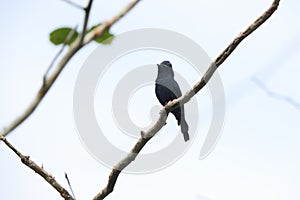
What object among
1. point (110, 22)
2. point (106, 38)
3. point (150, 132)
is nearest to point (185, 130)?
point (150, 132)

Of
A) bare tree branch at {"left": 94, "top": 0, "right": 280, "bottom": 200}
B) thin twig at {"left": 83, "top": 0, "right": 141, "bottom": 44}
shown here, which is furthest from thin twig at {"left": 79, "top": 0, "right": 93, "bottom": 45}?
bare tree branch at {"left": 94, "top": 0, "right": 280, "bottom": 200}

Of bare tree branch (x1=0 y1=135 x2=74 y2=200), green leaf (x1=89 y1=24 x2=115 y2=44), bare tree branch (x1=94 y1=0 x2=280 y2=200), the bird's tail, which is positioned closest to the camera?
green leaf (x1=89 y1=24 x2=115 y2=44)

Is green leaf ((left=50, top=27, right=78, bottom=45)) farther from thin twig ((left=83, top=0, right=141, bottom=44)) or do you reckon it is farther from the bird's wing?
the bird's wing

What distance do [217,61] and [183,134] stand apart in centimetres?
301

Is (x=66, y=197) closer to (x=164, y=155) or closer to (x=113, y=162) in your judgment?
(x=113, y=162)

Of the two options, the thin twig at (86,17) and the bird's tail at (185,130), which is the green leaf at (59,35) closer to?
the thin twig at (86,17)

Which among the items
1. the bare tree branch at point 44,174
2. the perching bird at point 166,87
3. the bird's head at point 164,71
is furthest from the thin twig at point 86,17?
the bird's head at point 164,71

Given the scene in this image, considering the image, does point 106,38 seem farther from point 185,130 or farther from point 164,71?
point 164,71

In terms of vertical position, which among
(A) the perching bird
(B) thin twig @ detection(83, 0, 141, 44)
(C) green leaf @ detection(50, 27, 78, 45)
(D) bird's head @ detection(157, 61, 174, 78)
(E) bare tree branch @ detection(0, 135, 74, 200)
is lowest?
(E) bare tree branch @ detection(0, 135, 74, 200)

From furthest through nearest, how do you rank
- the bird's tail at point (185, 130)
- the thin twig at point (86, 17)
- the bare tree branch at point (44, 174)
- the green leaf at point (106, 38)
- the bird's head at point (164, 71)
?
the bird's head at point (164, 71)
the bird's tail at point (185, 130)
the bare tree branch at point (44, 174)
the green leaf at point (106, 38)
the thin twig at point (86, 17)

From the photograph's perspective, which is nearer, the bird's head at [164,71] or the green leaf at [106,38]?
the green leaf at [106,38]

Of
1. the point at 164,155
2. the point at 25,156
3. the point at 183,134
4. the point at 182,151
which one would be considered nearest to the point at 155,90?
the point at 183,134

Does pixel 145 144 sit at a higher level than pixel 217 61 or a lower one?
lower

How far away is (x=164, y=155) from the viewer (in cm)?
375
